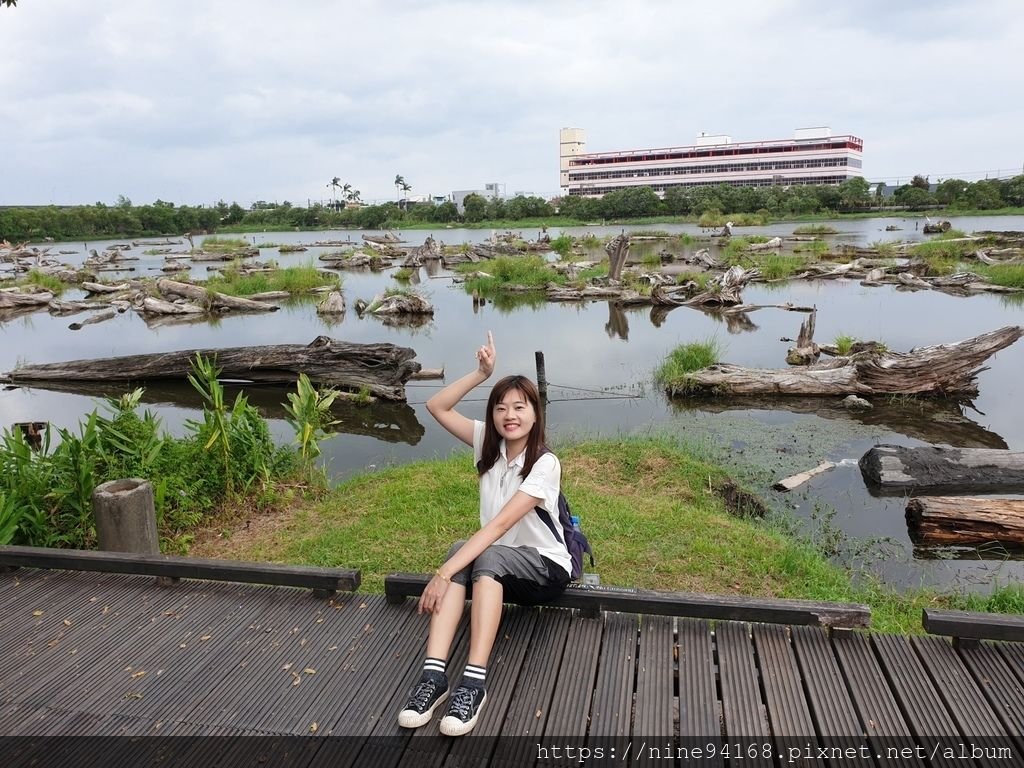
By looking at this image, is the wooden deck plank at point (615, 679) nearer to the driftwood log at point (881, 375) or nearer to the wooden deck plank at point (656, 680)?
the wooden deck plank at point (656, 680)

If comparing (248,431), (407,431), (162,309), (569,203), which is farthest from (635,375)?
(569,203)

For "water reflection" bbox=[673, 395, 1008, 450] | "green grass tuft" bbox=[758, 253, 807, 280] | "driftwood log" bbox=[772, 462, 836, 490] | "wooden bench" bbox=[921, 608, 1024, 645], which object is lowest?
"driftwood log" bbox=[772, 462, 836, 490]

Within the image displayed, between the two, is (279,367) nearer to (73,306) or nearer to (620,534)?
(620,534)

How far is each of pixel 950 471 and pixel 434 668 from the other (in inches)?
267

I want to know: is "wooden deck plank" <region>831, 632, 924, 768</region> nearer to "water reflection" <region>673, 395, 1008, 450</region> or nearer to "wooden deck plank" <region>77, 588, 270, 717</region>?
"wooden deck plank" <region>77, 588, 270, 717</region>

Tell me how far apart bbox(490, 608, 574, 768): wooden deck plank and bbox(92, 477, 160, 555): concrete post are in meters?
3.01

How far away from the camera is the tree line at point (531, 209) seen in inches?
2613

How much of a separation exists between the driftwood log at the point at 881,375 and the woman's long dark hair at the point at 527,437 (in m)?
8.58

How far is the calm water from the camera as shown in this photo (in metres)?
8.36

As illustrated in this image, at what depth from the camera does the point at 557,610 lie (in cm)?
348

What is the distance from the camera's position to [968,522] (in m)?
6.06

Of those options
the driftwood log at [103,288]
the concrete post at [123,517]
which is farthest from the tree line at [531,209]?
the concrete post at [123,517]

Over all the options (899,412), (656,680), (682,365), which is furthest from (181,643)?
(899,412)

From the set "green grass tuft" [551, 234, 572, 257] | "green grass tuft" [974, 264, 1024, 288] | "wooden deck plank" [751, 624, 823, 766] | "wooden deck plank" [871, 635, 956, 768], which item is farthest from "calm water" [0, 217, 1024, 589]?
"green grass tuft" [551, 234, 572, 257]
